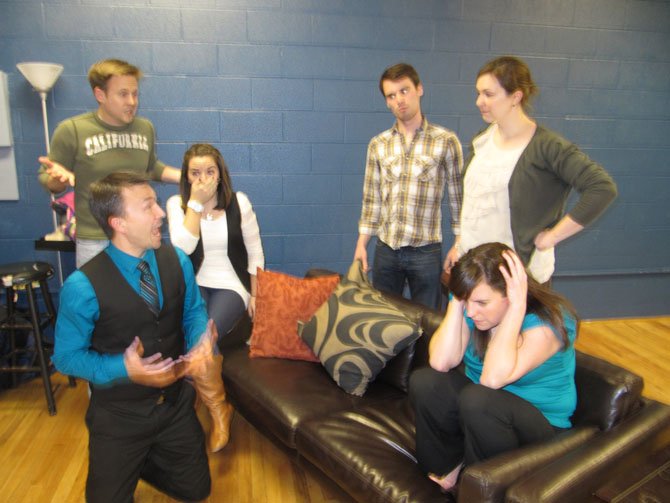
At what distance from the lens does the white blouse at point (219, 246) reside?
2.44m

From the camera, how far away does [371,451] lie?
1672 millimetres

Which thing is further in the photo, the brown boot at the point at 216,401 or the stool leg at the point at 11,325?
the stool leg at the point at 11,325

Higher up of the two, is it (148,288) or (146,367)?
(148,288)

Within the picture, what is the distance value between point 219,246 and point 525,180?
1.43m

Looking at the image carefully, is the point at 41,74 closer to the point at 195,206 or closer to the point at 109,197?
the point at 195,206

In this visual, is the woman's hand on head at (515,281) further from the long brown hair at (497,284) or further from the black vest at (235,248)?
the black vest at (235,248)

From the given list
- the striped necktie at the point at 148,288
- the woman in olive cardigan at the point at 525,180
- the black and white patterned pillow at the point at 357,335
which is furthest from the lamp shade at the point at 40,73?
the woman in olive cardigan at the point at 525,180

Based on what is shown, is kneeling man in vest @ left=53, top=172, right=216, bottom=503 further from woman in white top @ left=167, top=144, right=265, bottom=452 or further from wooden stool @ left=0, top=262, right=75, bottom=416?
wooden stool @ left=0, top=262, right=75, bottom=416

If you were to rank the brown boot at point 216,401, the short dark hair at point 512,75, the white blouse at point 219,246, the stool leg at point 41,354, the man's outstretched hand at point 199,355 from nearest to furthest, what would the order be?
the man's outstretched hand at point 199,355 < the short dark hair at point 512,75 < the brown boot at point 216,401 < the white blouse at point 219,246 < the stool leg at point 41,354

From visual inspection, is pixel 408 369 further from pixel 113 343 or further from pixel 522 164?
pixel 113 343

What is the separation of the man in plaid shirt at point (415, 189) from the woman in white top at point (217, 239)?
633 millimetres

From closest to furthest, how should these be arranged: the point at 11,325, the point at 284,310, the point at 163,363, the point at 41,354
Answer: the point at 163,363 < the point at 284,310 < the point at 41,354 < the point at 11,325

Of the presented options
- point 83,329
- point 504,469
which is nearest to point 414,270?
point 504,469

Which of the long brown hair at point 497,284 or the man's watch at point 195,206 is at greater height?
the man's watch at point 195,206
